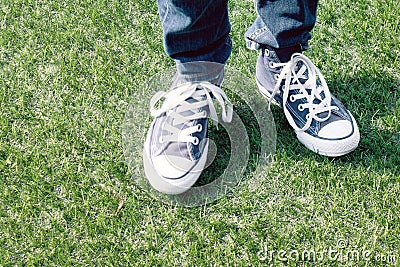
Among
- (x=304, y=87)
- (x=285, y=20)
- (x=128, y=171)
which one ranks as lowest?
(x=128, y=171)

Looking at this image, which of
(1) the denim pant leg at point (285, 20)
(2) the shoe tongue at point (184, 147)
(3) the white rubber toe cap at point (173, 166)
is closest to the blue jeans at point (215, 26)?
(1) the denim pant leg at point (285, 20)

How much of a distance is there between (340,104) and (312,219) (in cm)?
37

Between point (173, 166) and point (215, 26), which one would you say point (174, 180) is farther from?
point (215, 26)

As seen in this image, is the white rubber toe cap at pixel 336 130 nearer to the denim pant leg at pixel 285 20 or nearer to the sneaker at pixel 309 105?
the sneaker at pixel 309 105

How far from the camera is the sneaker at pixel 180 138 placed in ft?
5.20

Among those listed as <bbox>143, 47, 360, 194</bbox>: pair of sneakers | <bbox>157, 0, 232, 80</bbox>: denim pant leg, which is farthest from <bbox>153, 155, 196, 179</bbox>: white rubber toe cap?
<bbox>157, 0, 232, 80</bbox>: denim pant leg

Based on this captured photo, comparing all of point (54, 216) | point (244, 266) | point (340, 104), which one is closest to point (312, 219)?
point (244, 266)

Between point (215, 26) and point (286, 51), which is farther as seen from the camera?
point (286, 51)

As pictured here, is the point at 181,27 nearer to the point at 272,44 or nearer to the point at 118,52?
the point at 272,44

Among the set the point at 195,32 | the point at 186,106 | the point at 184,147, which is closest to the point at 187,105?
the point at 186,106

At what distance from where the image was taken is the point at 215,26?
4.97 feet

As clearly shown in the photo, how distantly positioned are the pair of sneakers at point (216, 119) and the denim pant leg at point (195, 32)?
0.22 ft

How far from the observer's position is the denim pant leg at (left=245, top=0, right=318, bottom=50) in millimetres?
1543

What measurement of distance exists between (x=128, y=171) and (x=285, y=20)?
0.57 m
